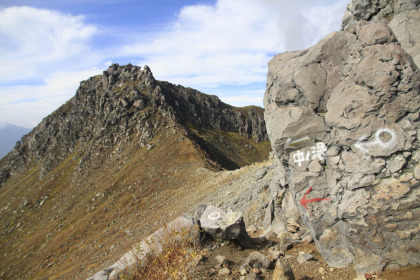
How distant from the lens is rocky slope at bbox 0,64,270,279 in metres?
36.1

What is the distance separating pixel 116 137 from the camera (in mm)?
66438

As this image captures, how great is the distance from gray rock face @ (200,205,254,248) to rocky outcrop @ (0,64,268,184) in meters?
52.0

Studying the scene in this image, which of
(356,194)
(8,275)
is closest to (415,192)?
(356,194)

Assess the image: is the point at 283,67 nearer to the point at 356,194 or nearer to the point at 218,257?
the point at 356,194

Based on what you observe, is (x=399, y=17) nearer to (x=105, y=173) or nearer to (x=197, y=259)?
(x=197, y=259)

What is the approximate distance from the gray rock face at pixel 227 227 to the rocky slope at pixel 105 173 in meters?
18.6

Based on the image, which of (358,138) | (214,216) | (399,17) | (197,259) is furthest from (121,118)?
(358,138)

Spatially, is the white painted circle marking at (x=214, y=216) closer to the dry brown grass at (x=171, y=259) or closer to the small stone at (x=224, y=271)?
the dry brown grass at (x=171, y=259)

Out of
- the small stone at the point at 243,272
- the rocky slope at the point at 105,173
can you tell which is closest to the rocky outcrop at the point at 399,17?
the small stone at the point at 243,272

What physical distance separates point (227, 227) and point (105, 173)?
56011 mm

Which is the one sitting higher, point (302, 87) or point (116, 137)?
point (116, 137)

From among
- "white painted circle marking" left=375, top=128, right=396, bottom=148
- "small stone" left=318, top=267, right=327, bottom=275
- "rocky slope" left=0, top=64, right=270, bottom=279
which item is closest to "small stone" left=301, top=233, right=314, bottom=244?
"small stone" left=318, top=267, right=327, bottom=275

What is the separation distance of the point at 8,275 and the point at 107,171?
2525 centimetres

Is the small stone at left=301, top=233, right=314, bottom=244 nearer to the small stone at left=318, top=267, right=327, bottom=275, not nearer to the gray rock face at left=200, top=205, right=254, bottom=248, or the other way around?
the small stone at left=318, top=267, right=327, bottom=275
